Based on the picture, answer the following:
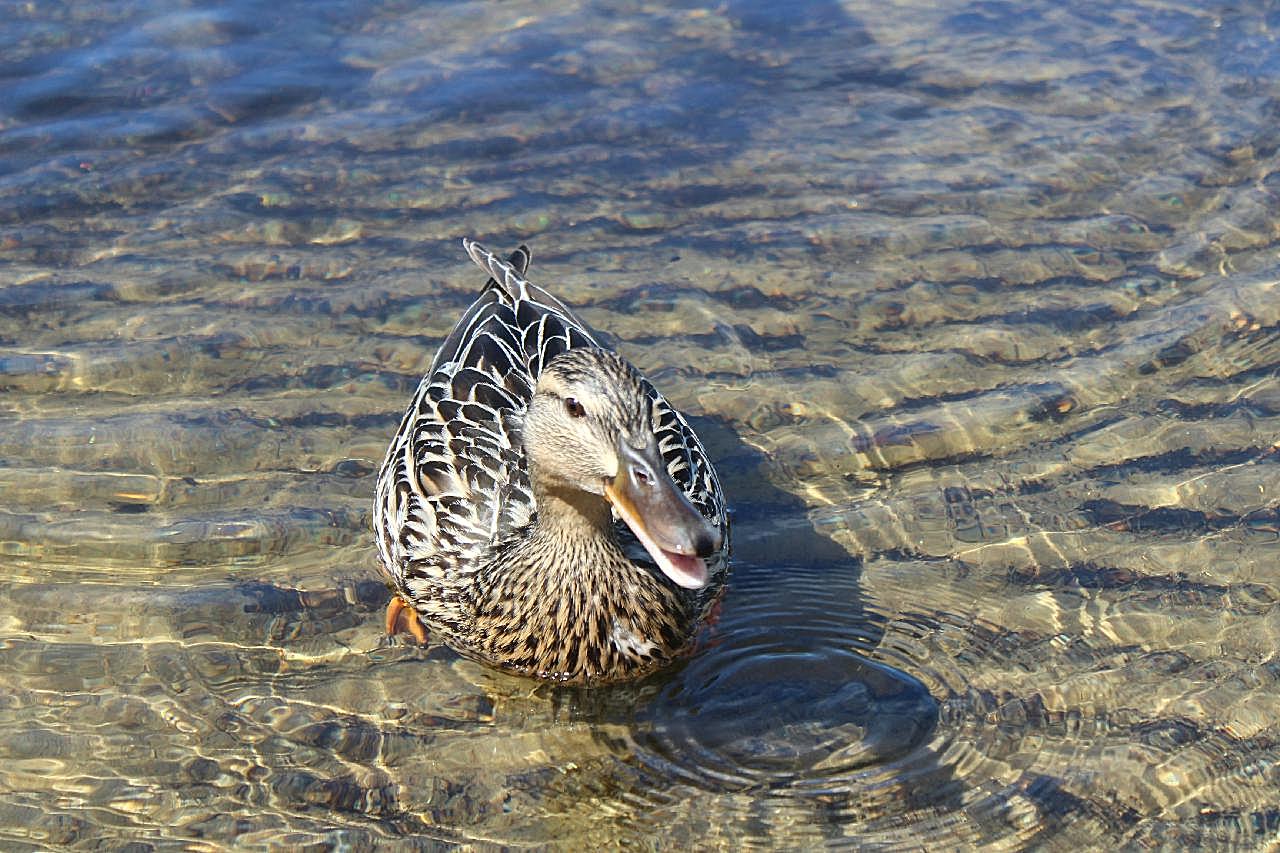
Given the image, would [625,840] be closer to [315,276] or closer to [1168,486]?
[1168,486]

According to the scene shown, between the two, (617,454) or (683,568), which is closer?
(683,568)

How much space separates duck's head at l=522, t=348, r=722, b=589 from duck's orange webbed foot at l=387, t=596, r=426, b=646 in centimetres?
111

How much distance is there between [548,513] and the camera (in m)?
5.75

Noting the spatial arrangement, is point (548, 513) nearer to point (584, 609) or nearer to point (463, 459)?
point (584, 609)

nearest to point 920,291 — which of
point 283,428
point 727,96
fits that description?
point 727,96

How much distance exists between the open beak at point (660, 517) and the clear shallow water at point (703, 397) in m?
0.94

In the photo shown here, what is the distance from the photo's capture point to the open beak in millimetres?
4785

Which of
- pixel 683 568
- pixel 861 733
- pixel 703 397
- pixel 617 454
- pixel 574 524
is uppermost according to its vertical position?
pixel 617 454

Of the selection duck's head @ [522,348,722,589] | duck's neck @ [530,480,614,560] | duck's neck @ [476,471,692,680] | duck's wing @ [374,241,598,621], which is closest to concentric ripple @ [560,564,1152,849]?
duck's neck @ [476,471,692,680]

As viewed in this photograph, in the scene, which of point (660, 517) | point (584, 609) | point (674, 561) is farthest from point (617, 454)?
point (584, 609)

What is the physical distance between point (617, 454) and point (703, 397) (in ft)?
8.39

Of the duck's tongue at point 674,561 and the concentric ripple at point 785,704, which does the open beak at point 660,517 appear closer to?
the duck's tongue at point 674,561

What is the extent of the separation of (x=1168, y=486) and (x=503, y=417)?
122 inches

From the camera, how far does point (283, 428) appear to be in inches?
284
